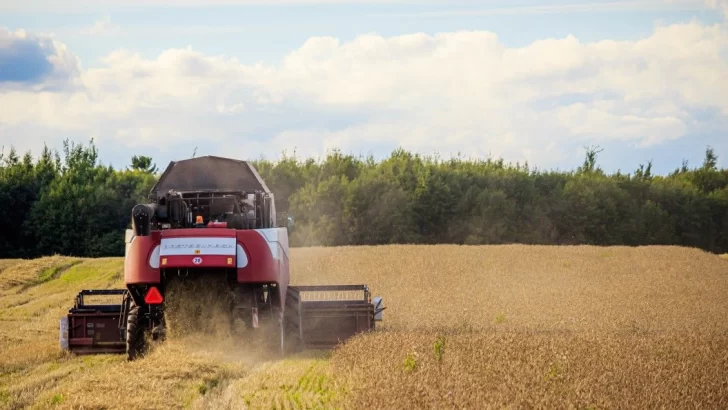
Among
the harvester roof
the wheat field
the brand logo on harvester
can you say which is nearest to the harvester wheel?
the wheat field

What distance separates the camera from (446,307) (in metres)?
24.3

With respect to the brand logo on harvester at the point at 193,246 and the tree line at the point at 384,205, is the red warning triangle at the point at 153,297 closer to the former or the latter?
the brand logo on harvester at the point at 193,246

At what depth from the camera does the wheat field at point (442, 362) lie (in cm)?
1017

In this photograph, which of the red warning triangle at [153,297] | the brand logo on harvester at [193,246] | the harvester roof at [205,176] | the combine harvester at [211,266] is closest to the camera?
the brand logo on harvester at [193,246]

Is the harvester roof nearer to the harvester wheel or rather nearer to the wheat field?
the harvester wheel

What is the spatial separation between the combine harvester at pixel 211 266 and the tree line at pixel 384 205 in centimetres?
3927

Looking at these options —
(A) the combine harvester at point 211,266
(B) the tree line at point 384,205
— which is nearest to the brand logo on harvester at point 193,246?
(A) the combine harvester at point 211,266

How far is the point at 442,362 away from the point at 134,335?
5767 mm

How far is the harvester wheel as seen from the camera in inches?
590

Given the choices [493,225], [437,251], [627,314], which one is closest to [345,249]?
[437,251]

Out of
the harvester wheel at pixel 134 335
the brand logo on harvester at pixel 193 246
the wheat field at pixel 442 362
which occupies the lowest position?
the wheat field at pixel 442 362

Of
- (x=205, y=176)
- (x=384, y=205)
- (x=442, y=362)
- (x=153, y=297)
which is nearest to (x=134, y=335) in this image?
(x=153, y=297)

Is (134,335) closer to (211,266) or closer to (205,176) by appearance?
(211,266)

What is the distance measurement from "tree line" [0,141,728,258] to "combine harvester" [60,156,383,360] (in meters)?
39.3
